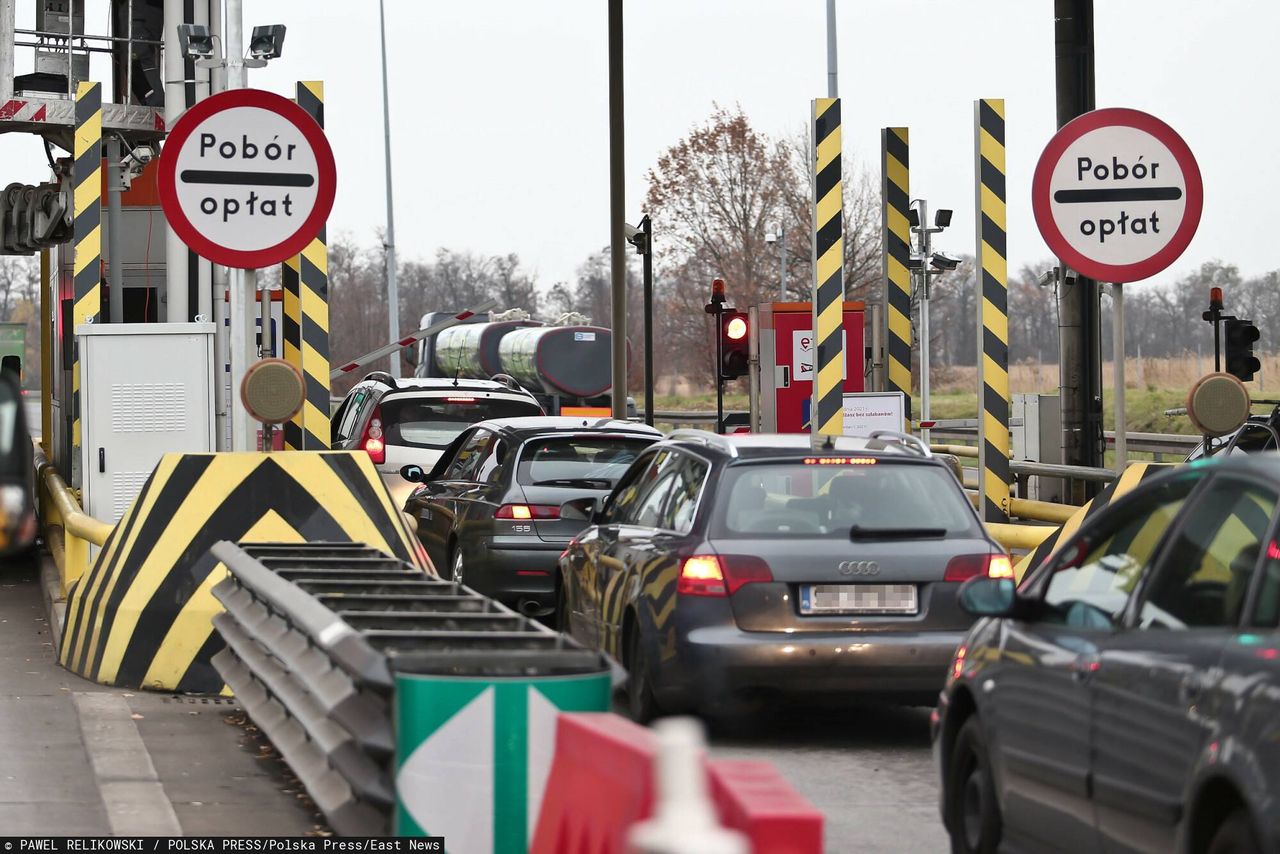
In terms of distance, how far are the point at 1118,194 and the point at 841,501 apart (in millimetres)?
2602

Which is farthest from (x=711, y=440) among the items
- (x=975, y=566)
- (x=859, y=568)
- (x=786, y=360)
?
(x=786, y=360)

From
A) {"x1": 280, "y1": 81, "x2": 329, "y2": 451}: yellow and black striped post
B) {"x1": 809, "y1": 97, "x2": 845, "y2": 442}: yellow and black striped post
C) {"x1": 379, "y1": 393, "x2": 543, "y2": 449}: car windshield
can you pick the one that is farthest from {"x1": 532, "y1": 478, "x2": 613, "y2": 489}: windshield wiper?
{"x1": 379, "y1": 393, "x2": 543, "y2": 449}: car windshield

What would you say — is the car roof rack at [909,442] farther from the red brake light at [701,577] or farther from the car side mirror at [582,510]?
the car side mirror at [582,510]

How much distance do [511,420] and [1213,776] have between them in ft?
38.7

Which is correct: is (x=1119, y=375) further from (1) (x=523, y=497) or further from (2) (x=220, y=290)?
(2) (x=220, y=290)

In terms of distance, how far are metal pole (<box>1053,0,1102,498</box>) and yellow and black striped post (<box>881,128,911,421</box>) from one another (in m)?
1.34

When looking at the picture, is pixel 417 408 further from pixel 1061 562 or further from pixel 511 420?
pixel 1061 562

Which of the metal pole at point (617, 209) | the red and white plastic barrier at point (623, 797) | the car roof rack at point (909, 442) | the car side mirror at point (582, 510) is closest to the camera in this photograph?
the red and white plastic barrier at point (623, 797)

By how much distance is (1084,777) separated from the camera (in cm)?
577

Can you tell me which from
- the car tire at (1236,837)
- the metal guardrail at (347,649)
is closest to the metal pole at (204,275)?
the metal guardrail at (347,649)

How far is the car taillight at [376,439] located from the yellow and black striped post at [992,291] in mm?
8377

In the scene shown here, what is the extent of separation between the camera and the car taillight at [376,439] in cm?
2083

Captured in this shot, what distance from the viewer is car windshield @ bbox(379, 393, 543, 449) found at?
69.0ft

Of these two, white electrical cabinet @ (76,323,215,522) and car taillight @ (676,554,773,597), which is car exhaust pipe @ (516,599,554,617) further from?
car taillight @ (676,554,773,597)
